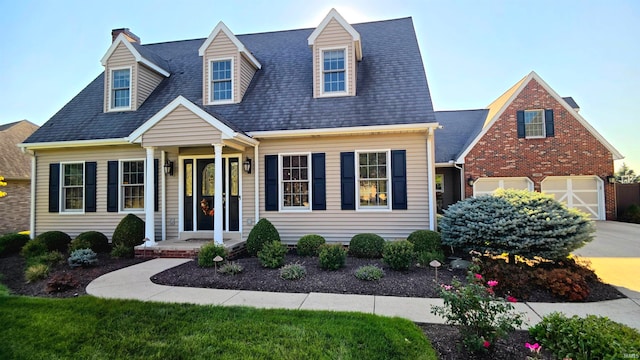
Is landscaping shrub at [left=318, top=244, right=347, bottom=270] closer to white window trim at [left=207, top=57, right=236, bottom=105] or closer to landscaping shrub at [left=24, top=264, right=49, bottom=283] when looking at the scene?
landscaping shrub at [left=24, top=264, right=49, bottom=283]

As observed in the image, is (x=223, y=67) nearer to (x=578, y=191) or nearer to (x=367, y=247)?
(x=367, y=247)

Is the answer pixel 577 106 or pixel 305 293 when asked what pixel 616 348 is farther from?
pixel 577 106

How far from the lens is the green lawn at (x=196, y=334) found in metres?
3.23

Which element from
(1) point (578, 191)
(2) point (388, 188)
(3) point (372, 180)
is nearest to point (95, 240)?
(3) point (372, 180)

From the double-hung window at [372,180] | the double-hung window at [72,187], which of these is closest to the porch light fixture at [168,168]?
the double-hung window at [72,187]

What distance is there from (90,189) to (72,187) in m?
0.79

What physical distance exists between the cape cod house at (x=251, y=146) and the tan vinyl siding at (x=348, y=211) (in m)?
0.03

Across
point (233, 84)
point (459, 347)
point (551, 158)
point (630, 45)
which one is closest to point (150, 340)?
point (459, 347)

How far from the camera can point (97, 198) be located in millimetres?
10000

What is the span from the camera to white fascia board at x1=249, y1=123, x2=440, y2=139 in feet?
26.9

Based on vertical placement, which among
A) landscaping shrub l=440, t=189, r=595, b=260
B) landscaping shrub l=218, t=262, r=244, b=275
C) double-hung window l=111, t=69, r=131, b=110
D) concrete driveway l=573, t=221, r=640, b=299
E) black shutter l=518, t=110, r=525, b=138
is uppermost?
double-hung window l=111, t=69, r=131, b=110

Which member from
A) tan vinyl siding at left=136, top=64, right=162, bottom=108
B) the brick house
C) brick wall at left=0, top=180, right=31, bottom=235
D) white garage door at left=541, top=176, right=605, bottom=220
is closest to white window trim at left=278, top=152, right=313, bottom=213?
tan vinyl siding at left=136, top=64, right=162, bottom=108

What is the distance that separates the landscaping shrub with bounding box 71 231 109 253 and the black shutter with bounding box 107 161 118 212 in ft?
3.71

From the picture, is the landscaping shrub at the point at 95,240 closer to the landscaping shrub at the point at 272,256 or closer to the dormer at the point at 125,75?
the dormer at the point at 125,75
